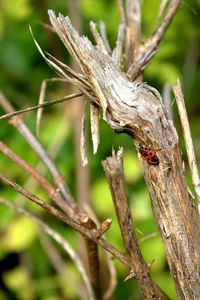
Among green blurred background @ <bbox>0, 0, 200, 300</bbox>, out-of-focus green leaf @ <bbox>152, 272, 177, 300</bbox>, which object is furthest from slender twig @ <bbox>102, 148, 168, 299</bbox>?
out-of-focus green leaf @ <bbox>152, 272, 177, 300</bbox>

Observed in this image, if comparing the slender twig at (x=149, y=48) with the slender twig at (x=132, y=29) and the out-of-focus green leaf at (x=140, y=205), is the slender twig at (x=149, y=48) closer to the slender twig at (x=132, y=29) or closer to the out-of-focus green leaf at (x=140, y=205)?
the slender twig at (x=132, y=29)

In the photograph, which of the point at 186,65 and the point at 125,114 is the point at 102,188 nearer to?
the point at 186,65

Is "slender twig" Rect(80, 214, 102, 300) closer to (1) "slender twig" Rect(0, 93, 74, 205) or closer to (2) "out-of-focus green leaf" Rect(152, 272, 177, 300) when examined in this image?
(1) "slender twig" Rect(0, 93, 74, 205)

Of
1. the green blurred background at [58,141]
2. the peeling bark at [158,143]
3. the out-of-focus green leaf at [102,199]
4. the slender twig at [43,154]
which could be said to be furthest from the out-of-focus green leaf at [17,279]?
the peeling bark at [158,143]

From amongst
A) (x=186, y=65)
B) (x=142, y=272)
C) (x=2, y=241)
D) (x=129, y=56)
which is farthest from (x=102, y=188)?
(x=142, y=272)

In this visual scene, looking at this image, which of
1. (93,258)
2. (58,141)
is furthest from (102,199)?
(93,258)
